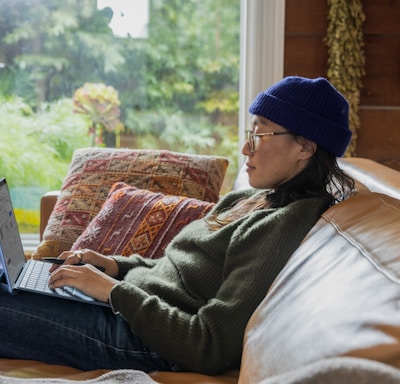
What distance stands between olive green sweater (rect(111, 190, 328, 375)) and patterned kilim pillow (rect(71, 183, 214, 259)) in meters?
0.61

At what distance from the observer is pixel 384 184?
1.89 meters

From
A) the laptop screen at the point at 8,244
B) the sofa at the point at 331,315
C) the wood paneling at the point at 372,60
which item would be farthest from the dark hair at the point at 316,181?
the wood paneling at the point at 372,60

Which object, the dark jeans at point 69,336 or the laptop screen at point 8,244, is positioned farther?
the laptop screen at point 8,244

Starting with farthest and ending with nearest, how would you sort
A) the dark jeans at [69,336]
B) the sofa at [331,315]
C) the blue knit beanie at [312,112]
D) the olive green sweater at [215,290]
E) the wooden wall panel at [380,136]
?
the wooden wall panel at [380,136] < the blue knit beanie at [312,112] < the dark jeans at [69,336] < the olive green sweater at [215,290] < the sofa at [331,315]

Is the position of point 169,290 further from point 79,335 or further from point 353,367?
point 353,367

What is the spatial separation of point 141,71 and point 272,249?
254 cm

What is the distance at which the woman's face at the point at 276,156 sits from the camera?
1.81 m

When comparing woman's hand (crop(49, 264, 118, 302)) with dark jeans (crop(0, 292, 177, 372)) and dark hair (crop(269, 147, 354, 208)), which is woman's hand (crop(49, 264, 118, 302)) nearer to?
dark jeans (crop(0, 292, 177, 372))

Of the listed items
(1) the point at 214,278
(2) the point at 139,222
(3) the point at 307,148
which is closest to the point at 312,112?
(3) the point at 307,148

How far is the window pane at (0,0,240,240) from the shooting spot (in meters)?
3.89

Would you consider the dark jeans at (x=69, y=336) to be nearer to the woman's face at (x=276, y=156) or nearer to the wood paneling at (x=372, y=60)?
the woman's face at (x=276, y=156)

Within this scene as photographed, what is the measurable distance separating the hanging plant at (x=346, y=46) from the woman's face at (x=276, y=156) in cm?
191

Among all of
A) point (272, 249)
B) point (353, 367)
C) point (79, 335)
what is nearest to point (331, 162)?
point (272, 249)

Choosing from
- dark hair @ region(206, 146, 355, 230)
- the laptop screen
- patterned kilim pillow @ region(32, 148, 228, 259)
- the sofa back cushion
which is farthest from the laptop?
patterned kilim pillow @ region(32, 148, 228, 259)
